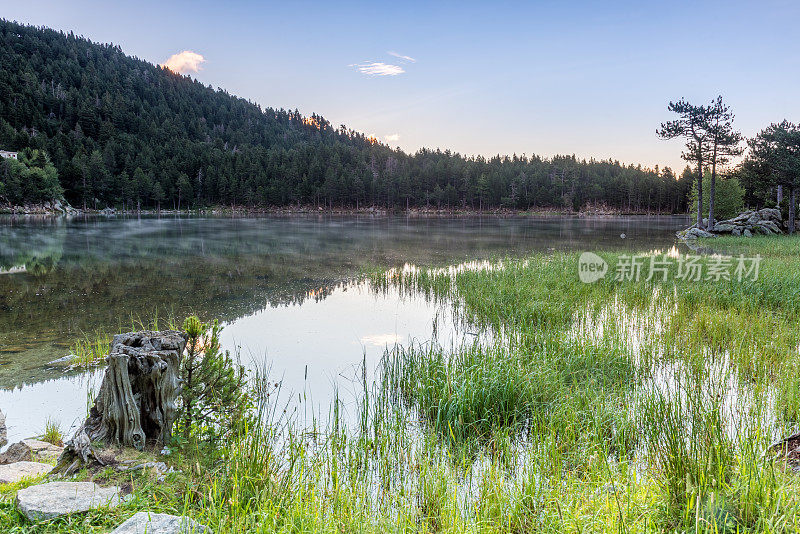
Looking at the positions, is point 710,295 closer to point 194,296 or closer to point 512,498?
point 512,498

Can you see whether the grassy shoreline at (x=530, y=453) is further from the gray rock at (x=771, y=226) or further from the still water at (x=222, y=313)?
the gray rock at (x=771, y=226)

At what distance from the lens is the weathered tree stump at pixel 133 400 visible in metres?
4.08

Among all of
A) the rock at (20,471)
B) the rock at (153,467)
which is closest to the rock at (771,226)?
the rock at (153,467)

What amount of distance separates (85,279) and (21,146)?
373 feet

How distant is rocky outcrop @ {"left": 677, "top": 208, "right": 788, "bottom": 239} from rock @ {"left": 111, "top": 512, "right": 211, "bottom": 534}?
138 ft

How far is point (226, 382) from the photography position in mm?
5367

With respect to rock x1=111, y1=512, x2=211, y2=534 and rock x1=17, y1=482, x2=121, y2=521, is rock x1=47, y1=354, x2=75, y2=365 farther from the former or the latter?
rock x1=111, y1=512, x2=211, y2=534

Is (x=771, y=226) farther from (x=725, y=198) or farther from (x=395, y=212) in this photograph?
(x=395, y=212)

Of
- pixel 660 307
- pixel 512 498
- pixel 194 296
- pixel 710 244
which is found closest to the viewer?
pixel 512 498

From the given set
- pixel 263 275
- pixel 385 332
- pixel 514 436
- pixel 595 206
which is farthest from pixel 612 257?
pixel 595 206

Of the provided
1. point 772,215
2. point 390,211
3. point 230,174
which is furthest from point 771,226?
point 230,174

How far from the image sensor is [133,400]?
13.8ft

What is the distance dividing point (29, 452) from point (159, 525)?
2944mm

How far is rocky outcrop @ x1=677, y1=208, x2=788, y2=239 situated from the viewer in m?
35.3
